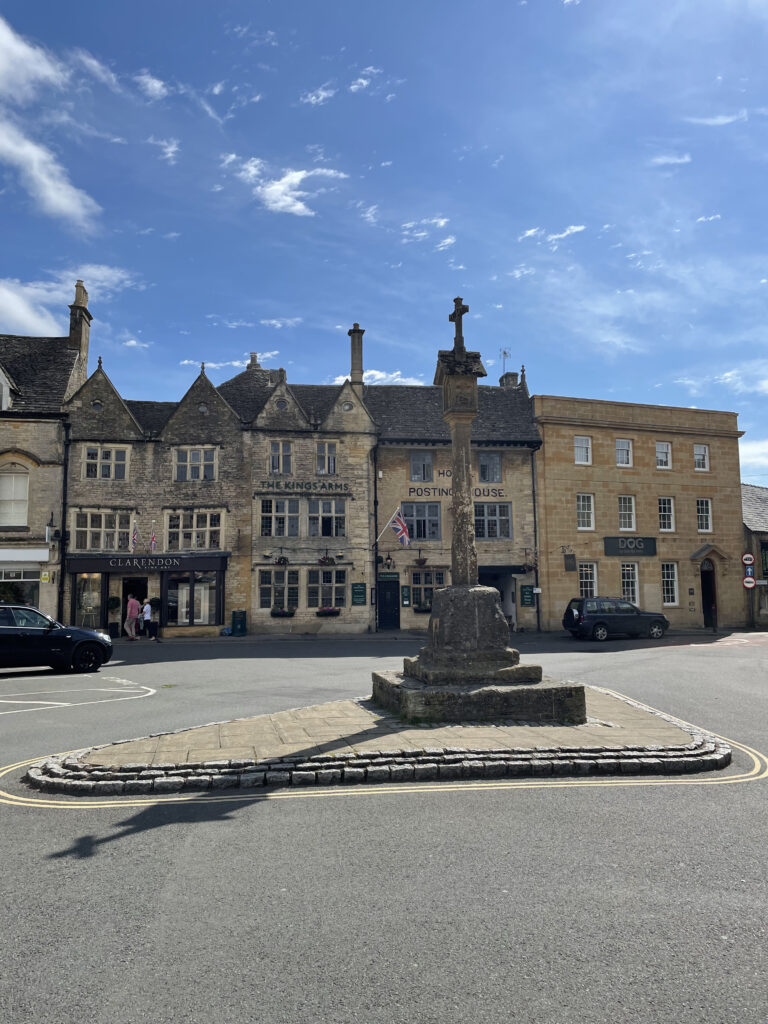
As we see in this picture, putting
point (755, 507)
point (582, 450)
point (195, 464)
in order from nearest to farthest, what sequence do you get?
point (195, 464), point (582, 450), point (755, 507)

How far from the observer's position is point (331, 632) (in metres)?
30.4

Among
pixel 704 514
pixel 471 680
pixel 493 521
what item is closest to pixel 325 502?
pixel 493 521

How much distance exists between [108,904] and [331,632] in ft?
86.4

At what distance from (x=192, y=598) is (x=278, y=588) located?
363 centimetres

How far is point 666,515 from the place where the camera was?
114 feet

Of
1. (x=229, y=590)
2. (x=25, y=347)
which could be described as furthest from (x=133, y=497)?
(x=25, y=347)

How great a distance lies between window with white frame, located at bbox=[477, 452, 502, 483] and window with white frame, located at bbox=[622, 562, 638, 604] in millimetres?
7359

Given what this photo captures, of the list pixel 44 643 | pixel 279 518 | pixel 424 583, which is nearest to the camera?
pixel 44 643

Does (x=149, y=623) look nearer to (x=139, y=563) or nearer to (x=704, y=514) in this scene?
(x=139, y=563)

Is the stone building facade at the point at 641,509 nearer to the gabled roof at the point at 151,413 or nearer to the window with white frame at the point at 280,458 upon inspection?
the window with white frame at the point at 280,458

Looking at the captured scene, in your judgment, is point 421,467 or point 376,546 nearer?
point 376,546

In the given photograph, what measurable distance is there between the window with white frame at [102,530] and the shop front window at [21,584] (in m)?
2.10

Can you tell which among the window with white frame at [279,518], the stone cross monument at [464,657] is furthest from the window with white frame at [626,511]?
the stone cross monument at [464,657]

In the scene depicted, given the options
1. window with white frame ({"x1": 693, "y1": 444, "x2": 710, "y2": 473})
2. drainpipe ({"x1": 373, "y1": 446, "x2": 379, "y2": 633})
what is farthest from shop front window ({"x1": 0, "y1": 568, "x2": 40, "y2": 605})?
window with white frame ({"x1": 693, "y1": 444, "x2": 710, "y2": 473})
